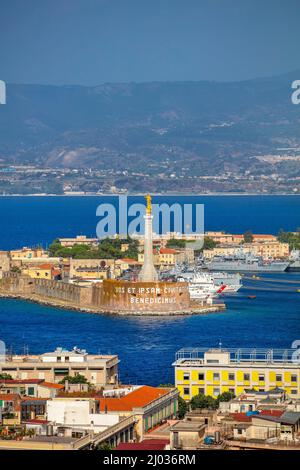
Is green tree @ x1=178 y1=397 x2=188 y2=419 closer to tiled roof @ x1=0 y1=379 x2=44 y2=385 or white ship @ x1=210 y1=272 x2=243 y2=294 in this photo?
tiled roof @ x1=0 y1=379 x2=44 y2=385

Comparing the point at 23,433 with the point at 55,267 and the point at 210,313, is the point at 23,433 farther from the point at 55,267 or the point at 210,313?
the point at 55,267

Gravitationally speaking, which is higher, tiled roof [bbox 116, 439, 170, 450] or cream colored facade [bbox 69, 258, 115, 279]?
cream colored facade [bbox 69, 258, 115, 279]

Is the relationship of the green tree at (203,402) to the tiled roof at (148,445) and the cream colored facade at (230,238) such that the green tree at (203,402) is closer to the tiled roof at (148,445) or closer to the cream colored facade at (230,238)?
the tiled roof at (148,445)

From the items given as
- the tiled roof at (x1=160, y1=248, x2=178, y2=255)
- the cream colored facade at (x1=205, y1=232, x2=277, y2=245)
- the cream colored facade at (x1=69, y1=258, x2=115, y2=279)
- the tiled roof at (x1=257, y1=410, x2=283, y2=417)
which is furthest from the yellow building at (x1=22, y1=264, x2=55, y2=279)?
the tiled roof at (x1=257, y1=410, x2=283, y2=417)

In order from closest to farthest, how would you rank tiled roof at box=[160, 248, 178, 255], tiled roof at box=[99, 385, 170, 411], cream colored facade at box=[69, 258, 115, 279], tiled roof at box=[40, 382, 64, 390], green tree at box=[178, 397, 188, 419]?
1. tiled roof at box=[99, 385, 170, 411]
2. green tree at box=[178, 397, 188, 419]
3. tiled roof at box=[40, 382, 64, 390]
4. cream colored facade at box=[69, 258, 115, 279]
5. tiled roof at box=[160, 248, 178, 255]

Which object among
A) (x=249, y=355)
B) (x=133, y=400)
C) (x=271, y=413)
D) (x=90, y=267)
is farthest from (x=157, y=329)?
(x=271, y=413)

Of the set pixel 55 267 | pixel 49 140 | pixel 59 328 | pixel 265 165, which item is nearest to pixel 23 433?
pixel 59 328

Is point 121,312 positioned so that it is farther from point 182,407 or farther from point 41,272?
point 182,407
